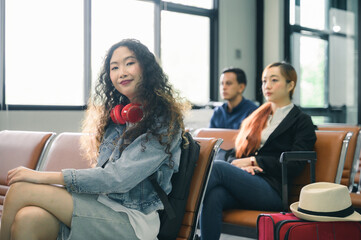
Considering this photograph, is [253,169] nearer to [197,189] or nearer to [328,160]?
[328,160]

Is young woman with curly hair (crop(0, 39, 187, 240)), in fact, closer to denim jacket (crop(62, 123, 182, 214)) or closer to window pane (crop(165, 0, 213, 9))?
denim jacket (crop(62, 123, 182, 214))

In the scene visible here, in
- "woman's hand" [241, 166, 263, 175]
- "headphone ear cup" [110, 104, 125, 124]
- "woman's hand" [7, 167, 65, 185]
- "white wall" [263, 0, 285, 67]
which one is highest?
"white wall" [263, 0, 285, 67]

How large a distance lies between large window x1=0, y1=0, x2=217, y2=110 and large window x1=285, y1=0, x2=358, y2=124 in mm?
1484

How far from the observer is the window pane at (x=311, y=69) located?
6008mm

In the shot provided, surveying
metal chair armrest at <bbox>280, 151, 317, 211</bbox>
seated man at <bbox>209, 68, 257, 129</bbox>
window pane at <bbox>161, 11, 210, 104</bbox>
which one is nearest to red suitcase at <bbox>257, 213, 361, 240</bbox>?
metal chair armrest at <bbox>280, 151, 317, 211</bbox>

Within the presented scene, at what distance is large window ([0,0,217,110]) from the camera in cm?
442

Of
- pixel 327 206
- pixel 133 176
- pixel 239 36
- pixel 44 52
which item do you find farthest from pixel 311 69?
pixel 133 176

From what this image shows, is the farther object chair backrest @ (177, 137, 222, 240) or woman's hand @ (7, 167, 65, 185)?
chair backrest @ (177, 137, 222, 240)

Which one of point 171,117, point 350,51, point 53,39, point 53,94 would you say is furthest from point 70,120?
point 350,51

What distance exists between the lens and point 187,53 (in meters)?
5.99

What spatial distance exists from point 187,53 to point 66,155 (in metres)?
3.89

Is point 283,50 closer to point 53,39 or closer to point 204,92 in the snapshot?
point 204,92

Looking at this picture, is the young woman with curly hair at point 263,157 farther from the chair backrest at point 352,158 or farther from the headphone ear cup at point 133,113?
the headphone ear cup at point 133,113

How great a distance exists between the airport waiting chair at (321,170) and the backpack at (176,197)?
570 mm
